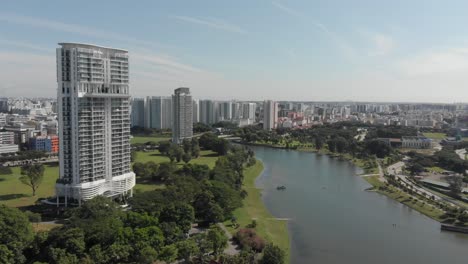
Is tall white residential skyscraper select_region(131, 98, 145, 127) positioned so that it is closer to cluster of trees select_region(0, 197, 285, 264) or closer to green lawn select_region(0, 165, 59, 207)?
green lawn select_region(0, 165, 59, 207)

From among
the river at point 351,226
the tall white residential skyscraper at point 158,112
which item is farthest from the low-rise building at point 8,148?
the tall white residential skyscraper at point 158,112

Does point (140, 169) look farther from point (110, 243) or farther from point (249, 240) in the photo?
point (249, 240)

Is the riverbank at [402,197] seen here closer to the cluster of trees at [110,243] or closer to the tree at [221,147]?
the cluster of trees at [110,243]

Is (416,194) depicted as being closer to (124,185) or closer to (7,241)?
(124,185)

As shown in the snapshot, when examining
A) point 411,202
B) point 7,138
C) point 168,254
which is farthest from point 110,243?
point 7,138

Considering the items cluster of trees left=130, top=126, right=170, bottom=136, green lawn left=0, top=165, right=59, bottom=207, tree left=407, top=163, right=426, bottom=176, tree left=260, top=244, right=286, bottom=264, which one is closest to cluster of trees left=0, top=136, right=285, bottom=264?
tree left=260, top=244, right=286, bottom=264

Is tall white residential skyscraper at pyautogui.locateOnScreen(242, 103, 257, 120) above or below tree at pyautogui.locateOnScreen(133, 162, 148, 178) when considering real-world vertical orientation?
above

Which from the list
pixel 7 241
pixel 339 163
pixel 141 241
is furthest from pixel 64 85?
pixel 339 163
